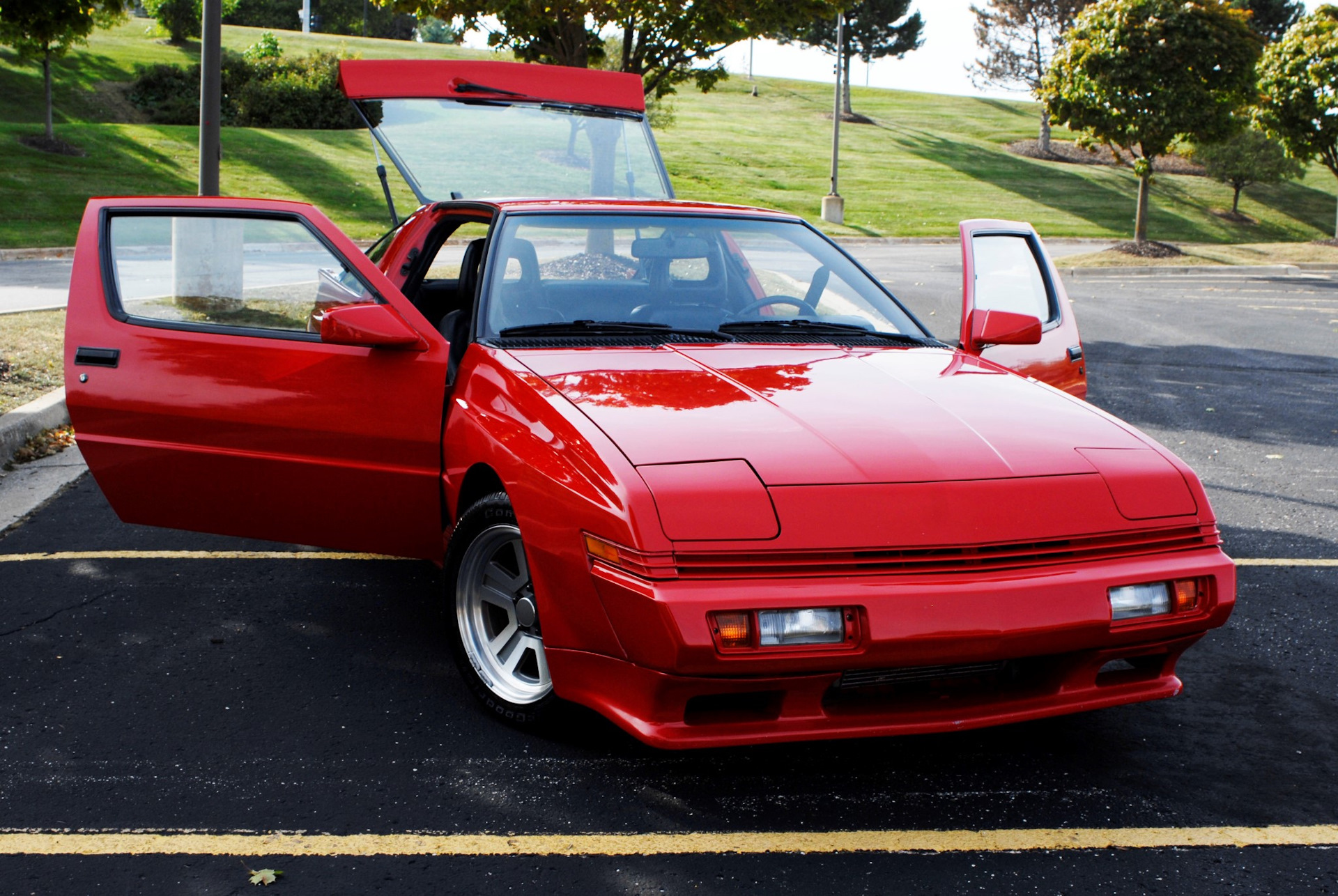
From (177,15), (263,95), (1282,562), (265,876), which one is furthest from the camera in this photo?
(177,15)

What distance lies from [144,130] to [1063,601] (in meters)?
34.9

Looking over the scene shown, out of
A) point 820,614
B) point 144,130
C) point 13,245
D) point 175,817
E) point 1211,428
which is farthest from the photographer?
point 144,130

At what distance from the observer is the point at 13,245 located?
19.9 metres

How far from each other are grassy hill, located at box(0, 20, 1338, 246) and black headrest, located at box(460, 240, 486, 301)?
1863 cm

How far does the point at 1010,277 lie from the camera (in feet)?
18.9

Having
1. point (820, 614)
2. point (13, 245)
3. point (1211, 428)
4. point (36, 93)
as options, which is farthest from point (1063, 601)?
point (36, 93)

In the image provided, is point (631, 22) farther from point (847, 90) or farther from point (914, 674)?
point (847, 90)

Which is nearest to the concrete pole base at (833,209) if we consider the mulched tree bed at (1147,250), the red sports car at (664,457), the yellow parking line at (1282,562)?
the mulched tree bed at (1147,250)

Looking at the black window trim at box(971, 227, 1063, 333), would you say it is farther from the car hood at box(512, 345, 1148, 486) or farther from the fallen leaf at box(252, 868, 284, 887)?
the fallen leaf at box(252, 868, 284, 887)

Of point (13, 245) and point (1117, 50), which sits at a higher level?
point (1117, 50)

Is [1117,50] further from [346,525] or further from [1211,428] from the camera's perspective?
[346,525]

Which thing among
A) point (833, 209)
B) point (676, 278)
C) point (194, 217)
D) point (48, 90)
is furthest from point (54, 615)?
point (833, 209)

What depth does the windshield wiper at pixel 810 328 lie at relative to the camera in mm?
4195

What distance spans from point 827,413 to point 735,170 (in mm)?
37524
